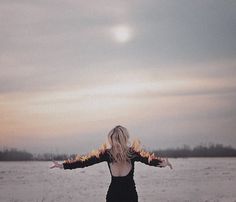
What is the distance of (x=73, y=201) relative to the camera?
14.0m

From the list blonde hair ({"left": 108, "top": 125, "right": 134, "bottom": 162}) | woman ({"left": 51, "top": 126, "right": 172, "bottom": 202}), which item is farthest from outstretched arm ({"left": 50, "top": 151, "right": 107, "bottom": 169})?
blonde hair ({"left": 108, "top": 125, "right": 134, "bottom": 162})

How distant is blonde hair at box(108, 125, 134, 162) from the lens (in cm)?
Answer: 518

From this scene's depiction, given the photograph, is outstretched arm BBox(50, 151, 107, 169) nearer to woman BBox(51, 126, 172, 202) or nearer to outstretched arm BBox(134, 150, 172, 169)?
woman BBox(51, 126, 172, 202)

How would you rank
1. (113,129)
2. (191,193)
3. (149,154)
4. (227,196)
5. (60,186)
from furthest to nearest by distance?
(60,186) < (191,193) < (227,196) < (149,154) < (113,129)

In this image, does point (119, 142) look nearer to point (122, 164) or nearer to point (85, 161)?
point (122, 164)

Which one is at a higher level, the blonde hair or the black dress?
the blonde hair

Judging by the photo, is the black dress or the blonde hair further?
the black dress

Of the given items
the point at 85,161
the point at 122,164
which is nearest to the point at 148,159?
the point at 122,164

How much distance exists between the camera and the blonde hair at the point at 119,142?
5180mm

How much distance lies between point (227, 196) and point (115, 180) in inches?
405

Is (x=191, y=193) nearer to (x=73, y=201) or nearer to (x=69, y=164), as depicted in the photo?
(x=73, y=201)

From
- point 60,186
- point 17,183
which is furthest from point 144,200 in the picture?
point 17,183

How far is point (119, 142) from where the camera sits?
521 cm

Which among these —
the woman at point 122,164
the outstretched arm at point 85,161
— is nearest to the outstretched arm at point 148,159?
the woman at point 122,164
